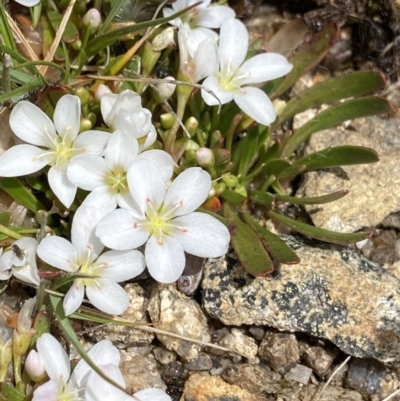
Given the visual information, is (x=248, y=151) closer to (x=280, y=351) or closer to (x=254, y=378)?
(x=280, y=351)

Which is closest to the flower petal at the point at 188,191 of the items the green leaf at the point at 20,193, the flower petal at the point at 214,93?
the flower petal at the point at 214,93

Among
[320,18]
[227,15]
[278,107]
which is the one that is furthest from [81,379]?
[320,18]

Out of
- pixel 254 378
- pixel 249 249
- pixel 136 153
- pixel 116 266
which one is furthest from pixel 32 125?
pixel 254 378

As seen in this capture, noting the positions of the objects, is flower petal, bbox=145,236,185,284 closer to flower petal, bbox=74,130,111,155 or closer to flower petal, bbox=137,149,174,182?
flower petal, bbox=137,149,174,182

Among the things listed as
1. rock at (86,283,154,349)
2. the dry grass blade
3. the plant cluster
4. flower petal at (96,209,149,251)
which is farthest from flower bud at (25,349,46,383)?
the dry grass blade

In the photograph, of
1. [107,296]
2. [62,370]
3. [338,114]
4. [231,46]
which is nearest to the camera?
[62,370]

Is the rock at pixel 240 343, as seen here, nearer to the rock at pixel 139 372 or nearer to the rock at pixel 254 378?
the rock at pixel 254 378
